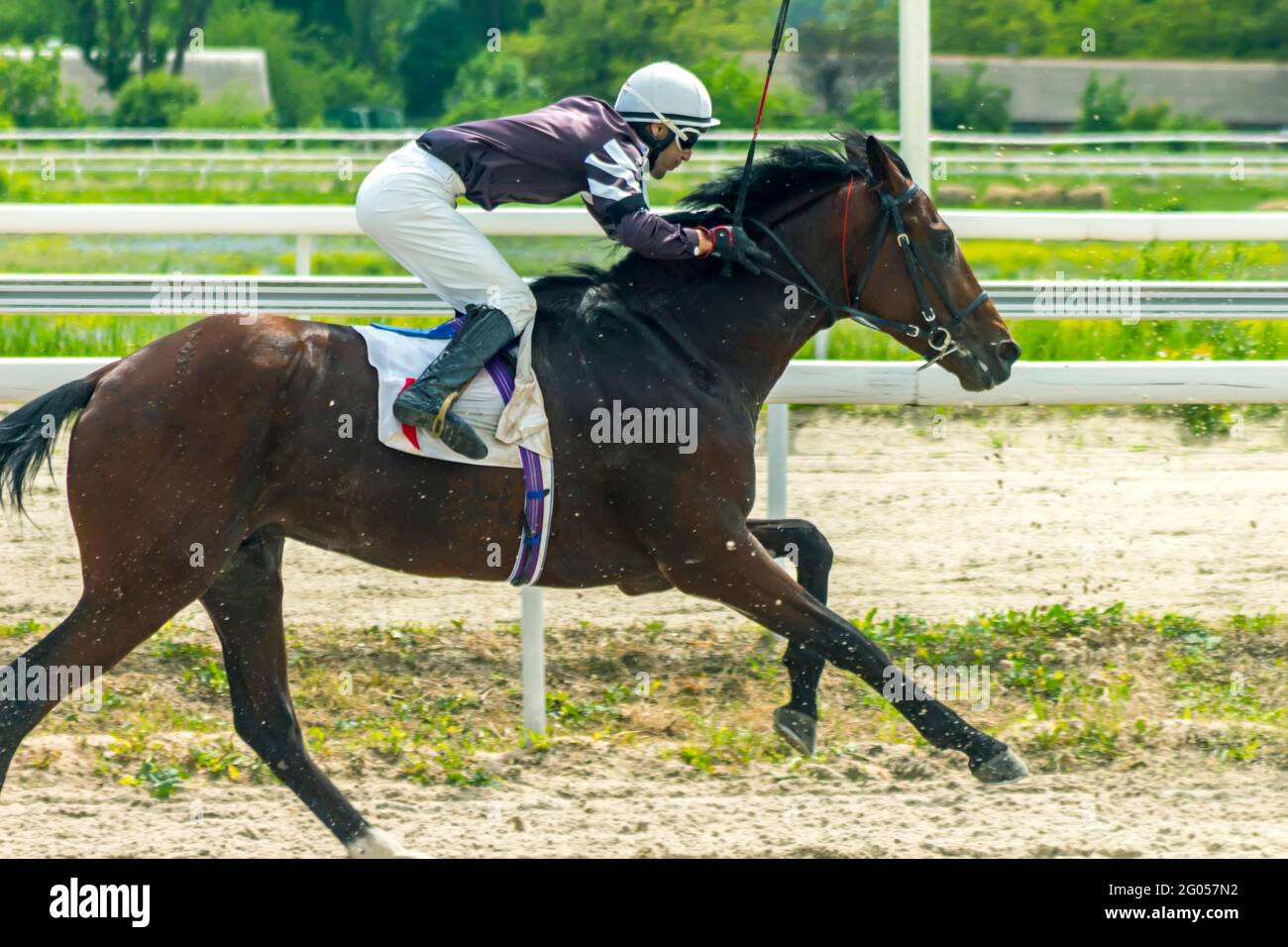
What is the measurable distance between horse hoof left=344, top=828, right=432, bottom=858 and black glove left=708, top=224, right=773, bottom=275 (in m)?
1.84

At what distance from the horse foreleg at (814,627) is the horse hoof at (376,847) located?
1.04 m

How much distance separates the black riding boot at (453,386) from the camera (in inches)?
166

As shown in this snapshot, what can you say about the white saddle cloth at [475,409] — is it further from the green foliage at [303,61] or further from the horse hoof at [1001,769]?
the green foliage at [303,61]

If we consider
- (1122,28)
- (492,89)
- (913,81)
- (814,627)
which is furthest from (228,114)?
(814,627)

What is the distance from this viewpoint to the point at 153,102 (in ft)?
96.2

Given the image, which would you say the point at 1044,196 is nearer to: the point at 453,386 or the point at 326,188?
the point at 326,188

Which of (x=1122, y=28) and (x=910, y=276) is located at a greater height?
(x=1122, y=28)

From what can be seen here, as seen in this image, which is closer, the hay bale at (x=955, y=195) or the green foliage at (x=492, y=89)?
the hay bale at (x=955, y=195)

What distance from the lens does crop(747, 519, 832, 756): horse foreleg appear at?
4.74m

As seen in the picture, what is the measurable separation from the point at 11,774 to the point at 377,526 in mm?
1556

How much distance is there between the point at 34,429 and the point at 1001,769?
2764mm

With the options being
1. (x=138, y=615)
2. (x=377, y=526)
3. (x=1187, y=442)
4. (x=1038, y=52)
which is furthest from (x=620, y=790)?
(x=1038, y=52)

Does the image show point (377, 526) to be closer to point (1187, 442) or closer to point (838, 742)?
point (838, 742)
